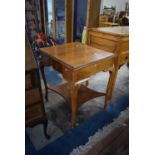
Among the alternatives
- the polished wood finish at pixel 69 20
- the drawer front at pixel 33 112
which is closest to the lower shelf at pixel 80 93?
the drawer front at pixel 33 112

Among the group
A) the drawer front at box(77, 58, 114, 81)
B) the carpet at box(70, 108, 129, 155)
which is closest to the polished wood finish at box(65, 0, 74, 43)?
the drawer front at box(77, 58, 114, 81)

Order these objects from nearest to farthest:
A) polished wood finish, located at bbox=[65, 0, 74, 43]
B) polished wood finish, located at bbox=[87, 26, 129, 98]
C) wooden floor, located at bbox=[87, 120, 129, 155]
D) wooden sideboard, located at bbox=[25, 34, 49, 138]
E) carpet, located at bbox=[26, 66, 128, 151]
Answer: wooden sideboard, located at bbox=[25, 34, 49, 138]
wooden floor, located at bbox=[87, 120, 129, 155]
carpet, located at bbox=[26, 66, 128, 151]
polished wood finish, located at bbox=[87, 26, 129, 98]
polished wood finish, located at bbox=[65, 0, 74, 43]

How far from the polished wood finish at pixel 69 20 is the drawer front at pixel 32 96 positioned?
172cm

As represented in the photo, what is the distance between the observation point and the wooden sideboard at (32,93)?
1062 millimetres

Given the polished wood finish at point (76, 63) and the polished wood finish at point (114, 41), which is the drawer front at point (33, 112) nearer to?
the polished wood finish at point (76, 63)

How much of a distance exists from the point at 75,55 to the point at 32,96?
514mm

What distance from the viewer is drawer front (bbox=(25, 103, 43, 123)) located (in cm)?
120

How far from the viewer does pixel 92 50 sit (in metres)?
1.54

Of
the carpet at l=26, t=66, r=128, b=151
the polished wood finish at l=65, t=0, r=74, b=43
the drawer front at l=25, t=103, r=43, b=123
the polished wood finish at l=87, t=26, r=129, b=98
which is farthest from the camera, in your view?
the polished wood finish at l=65, t=0, r=74, b=43

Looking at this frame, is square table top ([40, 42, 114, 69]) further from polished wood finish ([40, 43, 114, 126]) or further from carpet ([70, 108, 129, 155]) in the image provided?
carpet ([70, 108, 129, 155])

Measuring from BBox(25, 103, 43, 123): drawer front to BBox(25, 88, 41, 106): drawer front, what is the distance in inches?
1.9

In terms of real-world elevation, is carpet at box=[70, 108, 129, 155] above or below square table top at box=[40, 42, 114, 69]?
below
